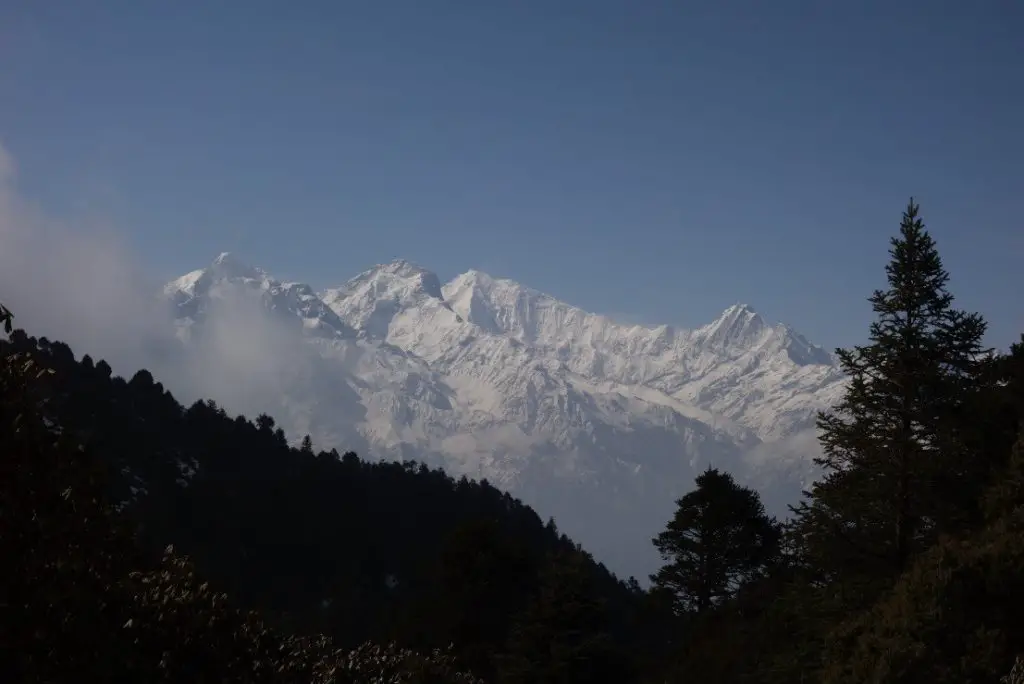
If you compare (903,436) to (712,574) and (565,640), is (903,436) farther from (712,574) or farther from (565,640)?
(712,574)

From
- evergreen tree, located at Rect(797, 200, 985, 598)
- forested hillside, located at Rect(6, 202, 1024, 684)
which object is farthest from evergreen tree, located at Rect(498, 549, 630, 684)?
evergreen tree, located at Rect(797, 200, 985, 598)

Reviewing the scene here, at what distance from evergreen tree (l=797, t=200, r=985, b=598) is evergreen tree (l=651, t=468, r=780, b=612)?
25.9 m

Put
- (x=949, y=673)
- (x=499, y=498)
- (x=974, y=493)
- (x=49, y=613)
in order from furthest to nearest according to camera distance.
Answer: (x=499, y=498)
(x=974, y=493)
(x=949, y=673)
(x=49, y=613)

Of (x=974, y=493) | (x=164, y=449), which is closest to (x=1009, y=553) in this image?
(x=974, y=493)

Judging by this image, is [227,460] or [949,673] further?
[227,460]

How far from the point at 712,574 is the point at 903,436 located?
27626 mm

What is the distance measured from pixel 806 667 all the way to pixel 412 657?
8842 millimetres

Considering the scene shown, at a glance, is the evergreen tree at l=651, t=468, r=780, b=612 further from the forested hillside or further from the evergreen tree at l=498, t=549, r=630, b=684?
the evergreen tree at l=498, t=549, r=630, b=684

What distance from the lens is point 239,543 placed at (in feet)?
272

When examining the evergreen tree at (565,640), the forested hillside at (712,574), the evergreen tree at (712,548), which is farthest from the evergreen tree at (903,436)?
the evergreen tree at (712,548)

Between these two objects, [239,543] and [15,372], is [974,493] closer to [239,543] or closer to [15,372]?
[15,372]

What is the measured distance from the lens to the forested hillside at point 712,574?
840 cm

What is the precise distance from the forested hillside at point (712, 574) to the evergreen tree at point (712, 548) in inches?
4.4

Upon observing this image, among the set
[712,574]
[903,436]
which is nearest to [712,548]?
[712,574]
